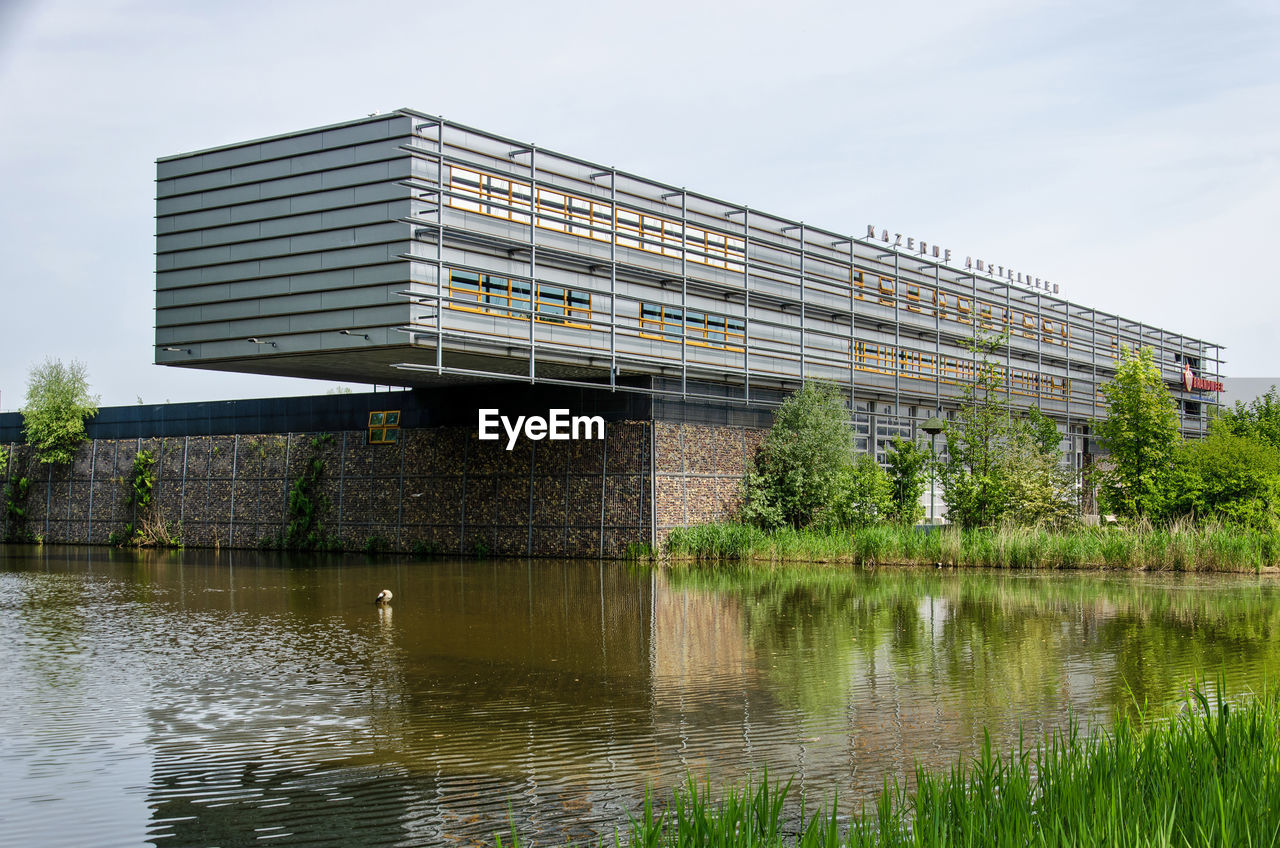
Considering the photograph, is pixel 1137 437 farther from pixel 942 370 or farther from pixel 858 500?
pixel 942 370

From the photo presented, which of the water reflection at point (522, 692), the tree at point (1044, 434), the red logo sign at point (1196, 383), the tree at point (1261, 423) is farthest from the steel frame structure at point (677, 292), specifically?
the red logo sign at point (1196, 383)

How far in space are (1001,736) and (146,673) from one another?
8643mm

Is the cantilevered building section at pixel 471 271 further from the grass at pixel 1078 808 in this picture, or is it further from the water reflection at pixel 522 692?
the grass at pixel 1078 808

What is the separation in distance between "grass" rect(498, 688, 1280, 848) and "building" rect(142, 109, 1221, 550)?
2153 centimetres

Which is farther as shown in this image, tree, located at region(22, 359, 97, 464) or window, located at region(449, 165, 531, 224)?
tree, located at region(22, 359, 97, 464)

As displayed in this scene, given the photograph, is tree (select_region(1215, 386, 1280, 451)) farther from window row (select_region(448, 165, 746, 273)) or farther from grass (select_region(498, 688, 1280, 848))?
grass (select_region(498, 688, 1280, 848))

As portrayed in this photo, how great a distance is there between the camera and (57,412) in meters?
43.4

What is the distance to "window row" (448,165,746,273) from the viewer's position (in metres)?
27.8

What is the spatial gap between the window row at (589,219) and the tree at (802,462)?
5096mm

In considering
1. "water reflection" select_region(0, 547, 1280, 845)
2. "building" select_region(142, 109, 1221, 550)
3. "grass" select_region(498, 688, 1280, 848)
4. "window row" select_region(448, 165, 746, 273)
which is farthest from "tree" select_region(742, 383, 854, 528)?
"grass" select_region(498, 688, 1280, 848)

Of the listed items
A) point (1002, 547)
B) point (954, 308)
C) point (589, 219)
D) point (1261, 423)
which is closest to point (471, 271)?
point (589, 219)

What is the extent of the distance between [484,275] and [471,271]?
584 millimetres

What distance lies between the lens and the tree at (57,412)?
4328cm

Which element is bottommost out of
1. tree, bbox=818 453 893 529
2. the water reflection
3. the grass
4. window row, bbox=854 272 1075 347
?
the water reflection
